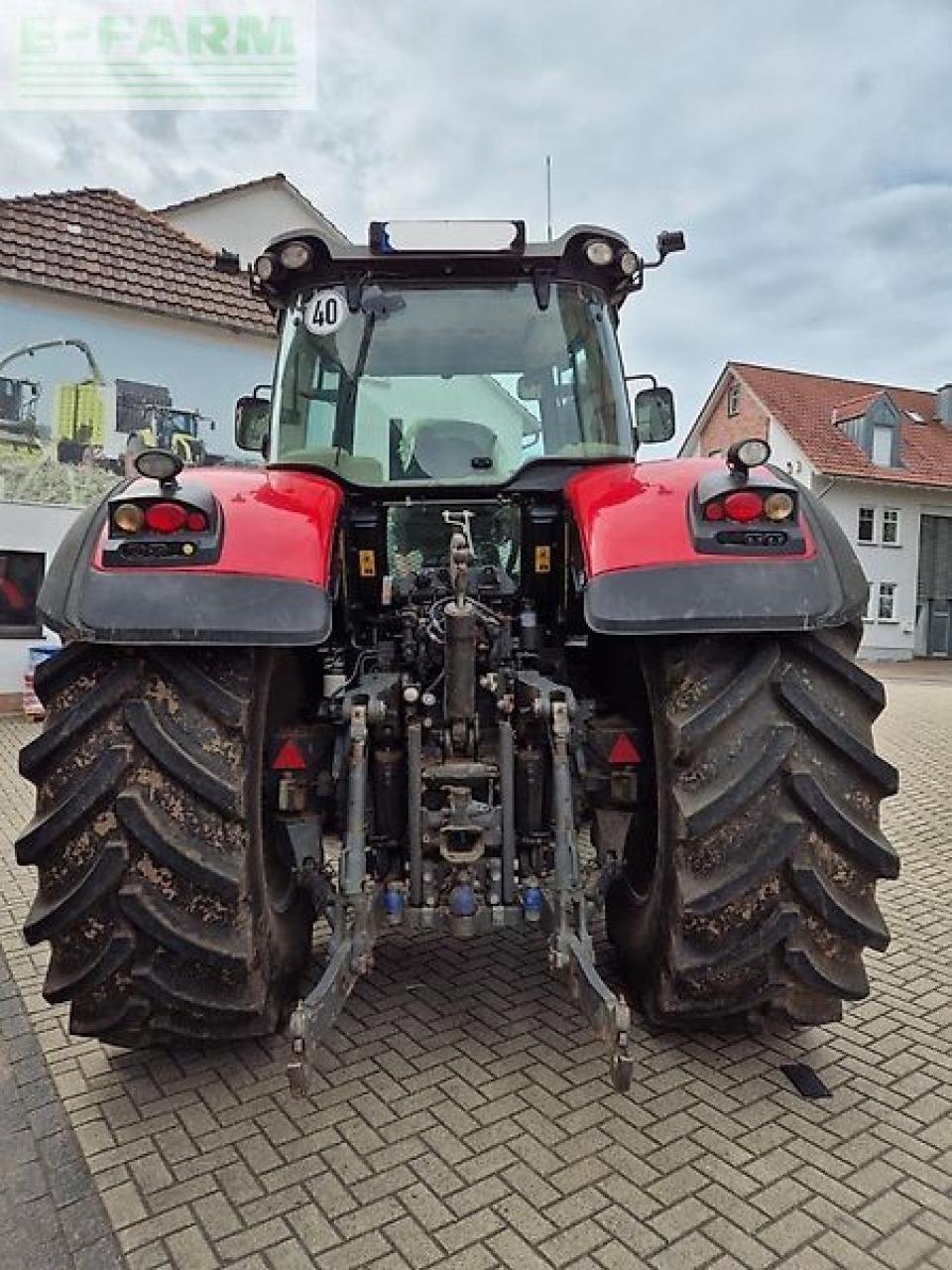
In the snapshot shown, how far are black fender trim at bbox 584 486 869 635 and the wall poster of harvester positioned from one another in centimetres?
786

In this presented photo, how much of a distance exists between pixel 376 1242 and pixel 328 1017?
1.52 feet

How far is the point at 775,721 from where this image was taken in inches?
97.5

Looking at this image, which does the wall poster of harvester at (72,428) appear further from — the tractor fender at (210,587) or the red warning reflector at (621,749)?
the red warning reflector at (621,749)

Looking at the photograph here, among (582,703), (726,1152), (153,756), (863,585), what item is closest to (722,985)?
(726,1152)

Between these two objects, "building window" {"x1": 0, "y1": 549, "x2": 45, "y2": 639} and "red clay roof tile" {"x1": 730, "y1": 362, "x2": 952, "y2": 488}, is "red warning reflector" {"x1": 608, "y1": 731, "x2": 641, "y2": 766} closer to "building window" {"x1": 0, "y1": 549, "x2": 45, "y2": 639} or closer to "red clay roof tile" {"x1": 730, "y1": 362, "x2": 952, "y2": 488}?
"building window" {"x1": 0, "y1": 549, "x2": 45, "y2": 639}

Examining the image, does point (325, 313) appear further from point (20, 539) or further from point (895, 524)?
point (895, 524)

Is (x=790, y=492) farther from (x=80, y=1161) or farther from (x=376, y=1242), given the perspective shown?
(x=80, y=1161)

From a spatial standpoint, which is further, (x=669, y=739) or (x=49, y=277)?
(x=49, y=277)

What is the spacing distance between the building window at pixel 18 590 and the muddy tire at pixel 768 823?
887 centimetres

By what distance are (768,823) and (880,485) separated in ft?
85.3

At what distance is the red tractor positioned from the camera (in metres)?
2.41

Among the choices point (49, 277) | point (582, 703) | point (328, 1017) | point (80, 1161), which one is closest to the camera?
point (328, 1017)

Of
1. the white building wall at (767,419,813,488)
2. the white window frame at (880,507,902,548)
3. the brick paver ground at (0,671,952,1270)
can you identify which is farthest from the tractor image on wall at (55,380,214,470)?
the white window frame at (880,507,902,548)

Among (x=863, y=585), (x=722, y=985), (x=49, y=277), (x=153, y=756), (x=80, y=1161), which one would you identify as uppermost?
(x=49, y=277)
